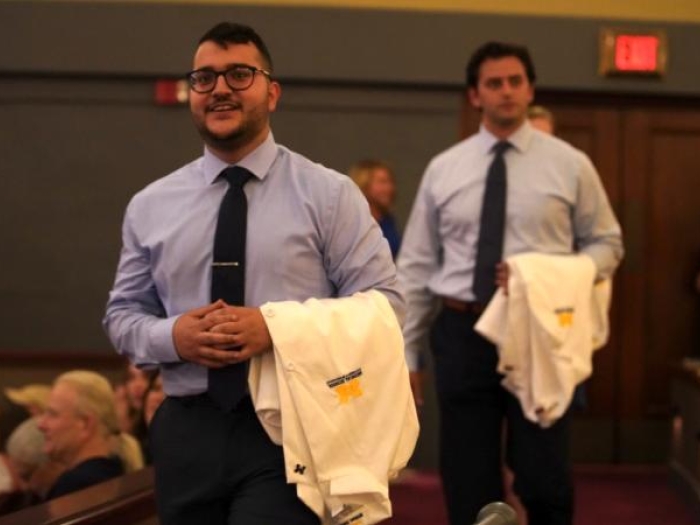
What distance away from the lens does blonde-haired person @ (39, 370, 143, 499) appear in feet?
14.2

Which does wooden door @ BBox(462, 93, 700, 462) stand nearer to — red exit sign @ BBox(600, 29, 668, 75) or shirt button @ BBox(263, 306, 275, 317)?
red exit sign @ BBox(600, 29, 668, 75)

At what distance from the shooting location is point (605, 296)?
4.01 metres

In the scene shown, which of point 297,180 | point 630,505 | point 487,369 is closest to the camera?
point 297,180

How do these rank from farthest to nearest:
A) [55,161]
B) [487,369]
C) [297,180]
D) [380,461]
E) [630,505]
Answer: [55,161] < [630,505] < [487,369] < [297,180] < [380,461]

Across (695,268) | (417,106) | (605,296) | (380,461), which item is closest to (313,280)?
(380,461)

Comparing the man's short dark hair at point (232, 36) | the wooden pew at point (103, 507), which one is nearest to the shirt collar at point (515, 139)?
the wooden pew at point (103, 507)

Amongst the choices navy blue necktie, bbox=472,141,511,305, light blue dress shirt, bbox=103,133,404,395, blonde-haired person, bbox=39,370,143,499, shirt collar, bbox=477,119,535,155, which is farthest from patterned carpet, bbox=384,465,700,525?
light blue dress shirt, bbox=103,133,404,395

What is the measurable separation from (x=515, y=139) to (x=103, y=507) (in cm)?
162

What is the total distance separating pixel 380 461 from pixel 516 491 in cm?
148

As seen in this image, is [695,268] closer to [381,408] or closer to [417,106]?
[417,106]

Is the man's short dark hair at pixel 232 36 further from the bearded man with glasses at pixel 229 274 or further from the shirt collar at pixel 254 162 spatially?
the shirt collar at pixel 254 162

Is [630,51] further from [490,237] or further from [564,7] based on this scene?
[490,237]

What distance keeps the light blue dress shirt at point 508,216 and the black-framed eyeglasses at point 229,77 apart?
1487 mm

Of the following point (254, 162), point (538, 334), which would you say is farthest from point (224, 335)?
point (538, 334)
